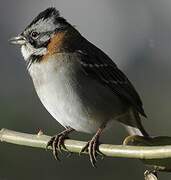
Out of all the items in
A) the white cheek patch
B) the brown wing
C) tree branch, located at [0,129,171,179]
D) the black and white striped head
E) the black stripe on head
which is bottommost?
the brown wing

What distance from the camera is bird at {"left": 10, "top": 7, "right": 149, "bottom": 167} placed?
17.1 feet

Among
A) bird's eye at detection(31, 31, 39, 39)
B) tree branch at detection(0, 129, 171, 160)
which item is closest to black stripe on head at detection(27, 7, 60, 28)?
bird's eye at detection(31, 31, 39, 39)

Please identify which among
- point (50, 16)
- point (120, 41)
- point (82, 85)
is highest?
point (50, 16)

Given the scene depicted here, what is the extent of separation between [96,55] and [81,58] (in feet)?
0.74

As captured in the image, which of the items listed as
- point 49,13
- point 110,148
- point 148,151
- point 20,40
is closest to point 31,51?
point 20,40

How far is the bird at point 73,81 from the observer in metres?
5.21

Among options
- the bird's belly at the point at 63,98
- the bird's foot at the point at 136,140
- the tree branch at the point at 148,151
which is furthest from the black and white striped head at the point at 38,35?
the bird's foot at the point at 136,140

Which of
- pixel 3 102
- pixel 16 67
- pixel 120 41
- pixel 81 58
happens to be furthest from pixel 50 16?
pixel 120 41

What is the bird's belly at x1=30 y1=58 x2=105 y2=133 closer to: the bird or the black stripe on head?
the bird

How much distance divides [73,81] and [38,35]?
39 centimetres

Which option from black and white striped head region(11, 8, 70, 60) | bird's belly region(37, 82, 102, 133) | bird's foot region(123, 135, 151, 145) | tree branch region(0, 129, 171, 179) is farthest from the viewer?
black and white striped head region(11, 8, 70, 60)

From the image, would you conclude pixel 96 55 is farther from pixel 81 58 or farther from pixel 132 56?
pixel 132 56

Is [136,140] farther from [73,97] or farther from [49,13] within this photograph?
[49,13]

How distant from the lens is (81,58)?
5.46 metres
